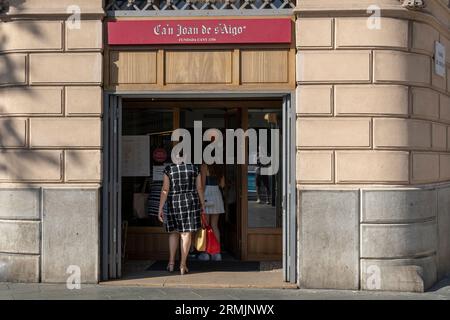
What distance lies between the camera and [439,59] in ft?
28.5

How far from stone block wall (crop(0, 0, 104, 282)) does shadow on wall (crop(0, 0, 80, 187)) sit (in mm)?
13

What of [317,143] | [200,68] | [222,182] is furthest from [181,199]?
[317,143]

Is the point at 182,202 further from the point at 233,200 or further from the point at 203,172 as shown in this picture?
the point at 233,200

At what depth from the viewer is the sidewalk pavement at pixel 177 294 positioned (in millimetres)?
7535

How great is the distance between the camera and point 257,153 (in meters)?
9.85

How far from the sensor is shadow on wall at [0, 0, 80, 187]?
8.20m

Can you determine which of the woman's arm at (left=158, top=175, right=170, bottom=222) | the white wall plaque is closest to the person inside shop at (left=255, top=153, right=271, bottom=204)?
the woman's arm at (left=158, top=175, right=170, bottom=222)

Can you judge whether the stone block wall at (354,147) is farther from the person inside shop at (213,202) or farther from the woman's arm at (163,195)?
the person inside shop at (213,202)

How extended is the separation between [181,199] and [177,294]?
1512 millimetres

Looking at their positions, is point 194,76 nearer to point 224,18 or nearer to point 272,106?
point 224,18

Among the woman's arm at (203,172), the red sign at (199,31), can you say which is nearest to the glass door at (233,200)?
the woman's arm at (203,172)

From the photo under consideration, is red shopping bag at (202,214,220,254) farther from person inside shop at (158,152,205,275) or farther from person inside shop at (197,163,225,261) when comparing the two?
person inside shop at (197,163,225,261)

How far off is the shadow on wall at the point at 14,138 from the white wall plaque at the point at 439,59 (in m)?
5.06
